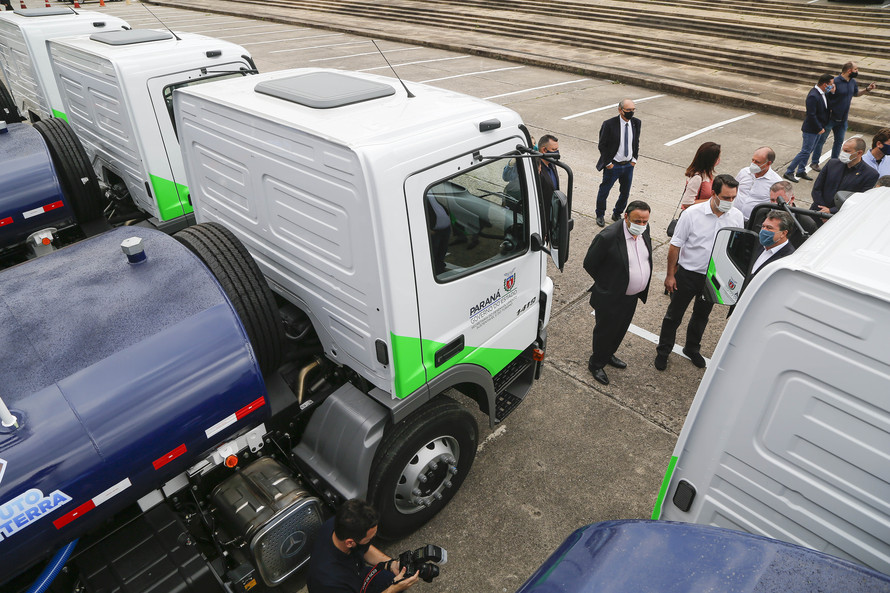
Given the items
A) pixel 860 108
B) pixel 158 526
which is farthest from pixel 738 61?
pixel 158 526

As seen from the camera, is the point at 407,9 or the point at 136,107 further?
the point at 407,9

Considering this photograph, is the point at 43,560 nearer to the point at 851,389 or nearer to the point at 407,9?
the point at 851,389

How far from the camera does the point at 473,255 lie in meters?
3.42

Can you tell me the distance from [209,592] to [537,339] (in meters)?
2.88

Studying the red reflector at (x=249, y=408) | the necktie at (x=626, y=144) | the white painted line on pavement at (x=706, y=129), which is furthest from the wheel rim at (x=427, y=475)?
the white painted line on pavement at (x=706, y=129)

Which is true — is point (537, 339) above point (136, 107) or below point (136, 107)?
below

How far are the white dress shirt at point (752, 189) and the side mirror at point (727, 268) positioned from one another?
298cm

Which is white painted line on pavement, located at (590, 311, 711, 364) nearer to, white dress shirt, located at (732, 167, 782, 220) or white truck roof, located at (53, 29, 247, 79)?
white dress shirt, located at (732, 167, 782, 220)

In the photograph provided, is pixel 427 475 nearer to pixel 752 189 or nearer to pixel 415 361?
pixel 415 361

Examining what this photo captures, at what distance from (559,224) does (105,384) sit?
272 cm

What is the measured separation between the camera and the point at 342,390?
3482 millimetres

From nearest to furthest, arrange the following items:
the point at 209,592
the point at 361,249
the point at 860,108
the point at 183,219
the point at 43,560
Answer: the point at 43,560, the point at 209,592, the point at 361,249, the point at 183,219, the point at 860,108

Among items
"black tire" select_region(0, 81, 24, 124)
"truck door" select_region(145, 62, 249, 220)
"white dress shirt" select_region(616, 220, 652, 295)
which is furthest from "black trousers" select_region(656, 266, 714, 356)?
"black tire" select_region(0, 81, 24, 124)

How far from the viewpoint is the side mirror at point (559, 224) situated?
3578mm
